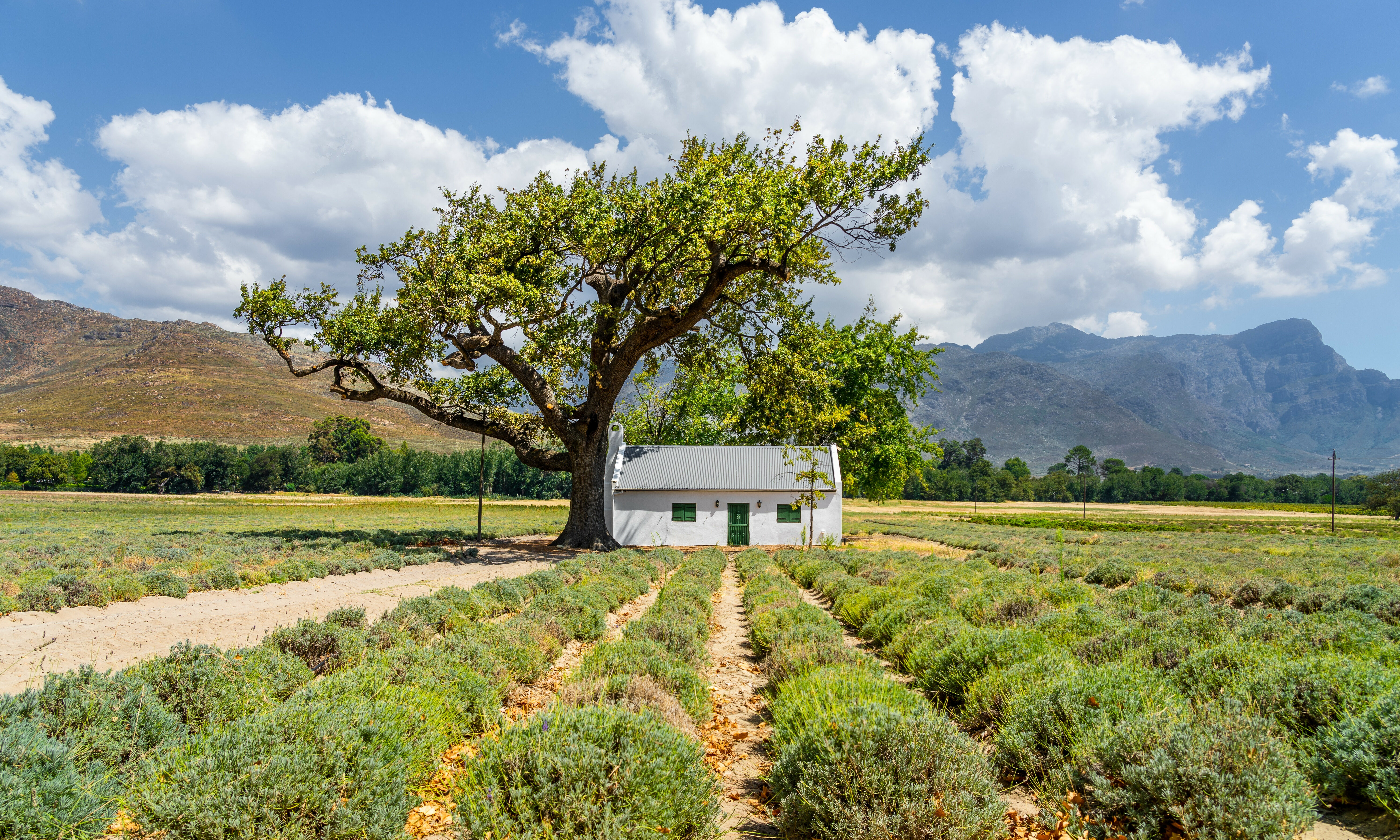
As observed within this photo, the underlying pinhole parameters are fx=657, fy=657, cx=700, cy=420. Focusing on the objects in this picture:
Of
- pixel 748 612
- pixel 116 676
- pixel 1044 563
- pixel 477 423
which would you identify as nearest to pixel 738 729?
pixel 116 676

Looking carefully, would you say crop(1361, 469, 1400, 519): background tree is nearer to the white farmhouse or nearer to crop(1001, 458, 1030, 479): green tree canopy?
crop(1001, 458, 1030, 479): green tree canopy

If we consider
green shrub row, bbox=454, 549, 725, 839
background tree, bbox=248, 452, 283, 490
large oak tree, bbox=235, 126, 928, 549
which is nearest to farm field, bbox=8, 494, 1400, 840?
green shrub row, bbox=454, 549, 725, 839

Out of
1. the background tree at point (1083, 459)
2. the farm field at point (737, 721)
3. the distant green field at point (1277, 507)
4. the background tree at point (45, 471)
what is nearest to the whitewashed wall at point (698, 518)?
the farm field at point (737, 721)

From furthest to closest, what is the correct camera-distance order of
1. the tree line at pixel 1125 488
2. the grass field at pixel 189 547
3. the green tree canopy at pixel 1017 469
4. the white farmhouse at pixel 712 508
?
1. the green tree canopy at pixel 1017 469
2. the tree line at pixel 1125 488
3. the white farmhouse at pixel 712 508
4. the grass field at pixel 189 547

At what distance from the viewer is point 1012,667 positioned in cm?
584

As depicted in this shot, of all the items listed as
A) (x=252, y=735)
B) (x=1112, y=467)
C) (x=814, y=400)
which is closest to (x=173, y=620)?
(x=252, y=735)

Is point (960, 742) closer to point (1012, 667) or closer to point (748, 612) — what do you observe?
point (1012, 667)

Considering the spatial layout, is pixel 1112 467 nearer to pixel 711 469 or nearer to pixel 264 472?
pixel 711 469

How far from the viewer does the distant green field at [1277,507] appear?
88062mm

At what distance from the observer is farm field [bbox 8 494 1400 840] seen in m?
3.54

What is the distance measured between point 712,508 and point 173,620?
22221mm

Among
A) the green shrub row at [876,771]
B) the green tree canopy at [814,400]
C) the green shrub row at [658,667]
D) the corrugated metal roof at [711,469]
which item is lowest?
the green shrub row at [658,667]

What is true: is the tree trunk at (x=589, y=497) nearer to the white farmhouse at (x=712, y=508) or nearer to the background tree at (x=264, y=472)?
the white farmhouse at (x=712, y=508)

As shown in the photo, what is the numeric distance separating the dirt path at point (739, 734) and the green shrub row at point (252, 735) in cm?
199
